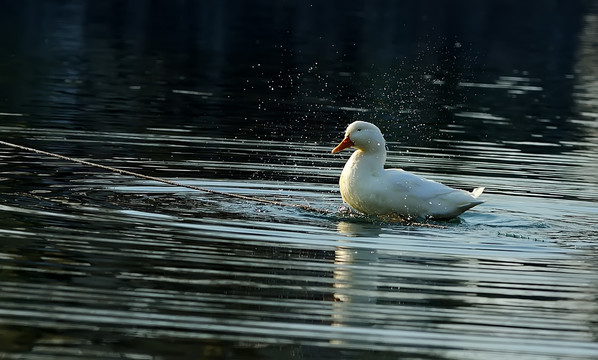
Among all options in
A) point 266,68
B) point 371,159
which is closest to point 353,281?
point 371,159

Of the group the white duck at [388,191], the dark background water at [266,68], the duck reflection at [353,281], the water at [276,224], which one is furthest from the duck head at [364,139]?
the dark background water at [266,68]

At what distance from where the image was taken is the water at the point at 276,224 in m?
8.48

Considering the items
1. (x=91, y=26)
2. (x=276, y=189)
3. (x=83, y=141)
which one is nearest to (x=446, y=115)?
(x=83, y=141)

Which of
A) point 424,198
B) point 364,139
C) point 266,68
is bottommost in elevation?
point 266,68

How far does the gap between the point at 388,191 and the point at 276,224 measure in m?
1.34

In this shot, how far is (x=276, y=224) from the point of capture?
12609 millimetres

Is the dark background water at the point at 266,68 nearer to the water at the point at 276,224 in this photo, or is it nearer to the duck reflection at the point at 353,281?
the water at the point at 276,224

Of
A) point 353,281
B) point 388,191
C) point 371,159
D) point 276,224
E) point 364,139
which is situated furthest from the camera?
point 364,139

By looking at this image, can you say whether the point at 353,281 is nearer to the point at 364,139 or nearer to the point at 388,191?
the point at 388,191

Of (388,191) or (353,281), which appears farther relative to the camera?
(388,191)

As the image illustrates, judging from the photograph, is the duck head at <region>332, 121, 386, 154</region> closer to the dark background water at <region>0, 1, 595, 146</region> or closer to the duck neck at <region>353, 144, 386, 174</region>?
the duck neck at <region>353, 144, 386, 174</region>

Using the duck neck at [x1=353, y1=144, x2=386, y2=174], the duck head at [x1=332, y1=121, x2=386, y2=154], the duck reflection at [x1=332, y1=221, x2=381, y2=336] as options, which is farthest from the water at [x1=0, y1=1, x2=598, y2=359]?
the duck head at [x1=332, y1=121, x2=386, y2=154]

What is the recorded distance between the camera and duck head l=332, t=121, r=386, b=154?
44.9 feet

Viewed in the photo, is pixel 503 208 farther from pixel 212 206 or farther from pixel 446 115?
pixel 446 115
